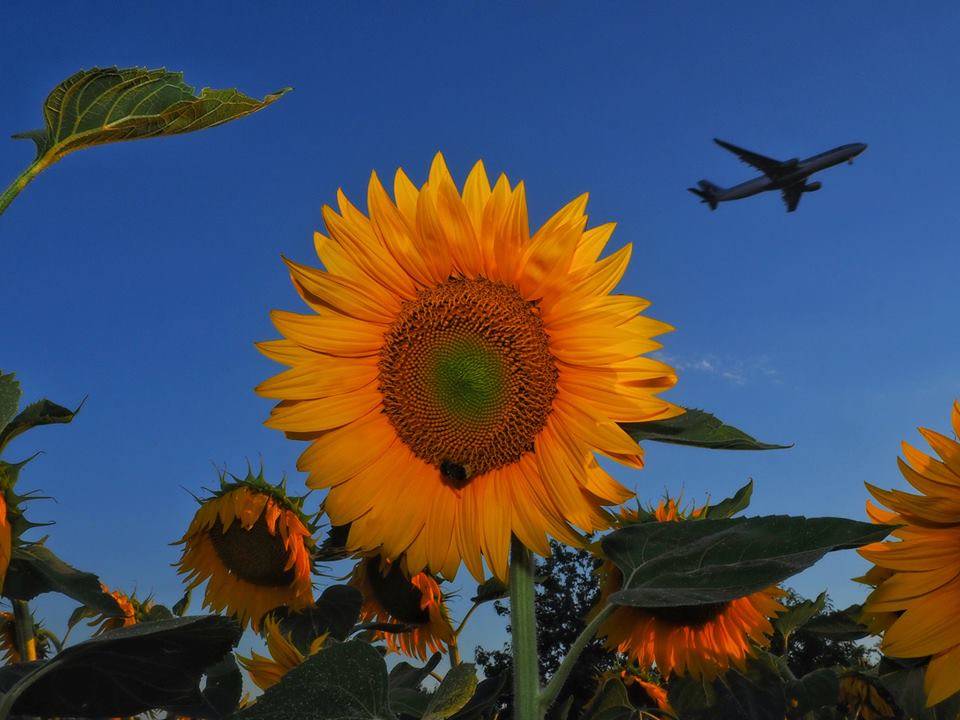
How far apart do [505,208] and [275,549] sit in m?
3.31

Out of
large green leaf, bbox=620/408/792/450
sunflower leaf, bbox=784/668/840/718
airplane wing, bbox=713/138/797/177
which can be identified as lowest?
sunflower leaf, bbox=784/668/840/718

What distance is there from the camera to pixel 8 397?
2178 millimetres

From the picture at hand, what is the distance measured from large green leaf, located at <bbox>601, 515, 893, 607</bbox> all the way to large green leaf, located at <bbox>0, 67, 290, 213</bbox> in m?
1.31

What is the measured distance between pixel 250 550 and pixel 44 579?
7.71 ft

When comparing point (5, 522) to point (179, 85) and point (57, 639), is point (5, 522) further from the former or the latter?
point (57, 639)

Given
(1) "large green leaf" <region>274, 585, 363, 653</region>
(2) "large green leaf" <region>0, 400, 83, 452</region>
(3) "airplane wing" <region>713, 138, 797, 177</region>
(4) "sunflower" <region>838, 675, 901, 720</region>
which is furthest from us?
(3) "airplane wing" <region>713, 138, 797, 177</region>

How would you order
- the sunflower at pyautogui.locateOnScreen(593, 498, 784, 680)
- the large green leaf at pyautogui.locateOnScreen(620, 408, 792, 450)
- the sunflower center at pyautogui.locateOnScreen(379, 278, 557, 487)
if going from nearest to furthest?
the large green leaf at pyautogui.locateOnScreen(620, 408, 792, 450), the sunflower center at pyautogui.locateOnScreen(379, 278, 557, 487), the sunflower at pyautogui.locateOnScreen(593, 498, 784, 680)

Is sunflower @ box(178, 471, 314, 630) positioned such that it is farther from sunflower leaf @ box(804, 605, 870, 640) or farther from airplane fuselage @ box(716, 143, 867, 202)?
airplane fuselage @ box(716, 143, 867, 202)

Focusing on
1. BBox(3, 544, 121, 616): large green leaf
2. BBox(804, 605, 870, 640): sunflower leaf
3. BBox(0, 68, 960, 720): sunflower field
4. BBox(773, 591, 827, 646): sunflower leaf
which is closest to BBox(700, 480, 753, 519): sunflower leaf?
BBox(0, 68, 960, 720): sunflower field

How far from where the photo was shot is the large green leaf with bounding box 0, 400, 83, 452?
107 inches

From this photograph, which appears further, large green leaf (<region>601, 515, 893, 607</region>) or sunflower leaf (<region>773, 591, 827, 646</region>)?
sunflower leaf (<region>773, 591, 827, 646</region>)

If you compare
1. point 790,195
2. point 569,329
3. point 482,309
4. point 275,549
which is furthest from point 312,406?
point 790,195

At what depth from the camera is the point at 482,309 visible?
252 cm

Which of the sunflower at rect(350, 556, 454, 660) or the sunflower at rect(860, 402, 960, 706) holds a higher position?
the sunflower at rect(350, 556, 454, 660)
